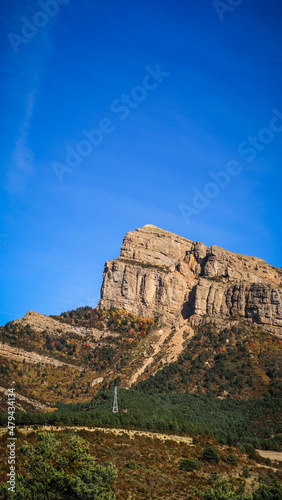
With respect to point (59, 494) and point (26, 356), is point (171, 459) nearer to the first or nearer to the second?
point (59, 494)

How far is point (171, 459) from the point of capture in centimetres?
6128

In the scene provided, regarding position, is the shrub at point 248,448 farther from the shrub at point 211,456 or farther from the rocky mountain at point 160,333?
the rocky mountain at point 160,333

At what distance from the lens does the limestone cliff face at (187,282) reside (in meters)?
136

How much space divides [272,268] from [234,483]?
10779cm

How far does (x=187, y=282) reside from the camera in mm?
151750

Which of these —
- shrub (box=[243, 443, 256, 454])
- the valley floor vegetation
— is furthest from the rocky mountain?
the valley floor vegetation

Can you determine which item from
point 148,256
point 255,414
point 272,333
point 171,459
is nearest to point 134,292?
point 148,256

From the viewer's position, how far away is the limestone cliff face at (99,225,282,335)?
136375mm

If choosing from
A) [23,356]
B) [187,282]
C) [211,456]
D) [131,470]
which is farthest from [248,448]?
[187,282]

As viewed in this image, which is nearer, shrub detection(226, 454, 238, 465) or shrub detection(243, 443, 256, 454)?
shrub detection(226, 454, 238, 465)

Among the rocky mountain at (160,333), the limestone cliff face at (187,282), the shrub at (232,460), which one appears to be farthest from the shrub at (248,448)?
the limestone cliff face at (187,282)

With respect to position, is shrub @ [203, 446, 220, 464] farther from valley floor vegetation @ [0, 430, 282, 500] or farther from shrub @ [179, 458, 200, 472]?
shrub @ [179, 458, 200, 472]

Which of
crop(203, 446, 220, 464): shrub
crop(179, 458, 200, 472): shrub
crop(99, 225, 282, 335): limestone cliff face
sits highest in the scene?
crop(99, 225, 282, 335): limestone cliff face

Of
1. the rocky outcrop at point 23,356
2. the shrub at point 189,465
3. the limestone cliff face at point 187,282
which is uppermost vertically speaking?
the limestone cliff face at point 187,282
